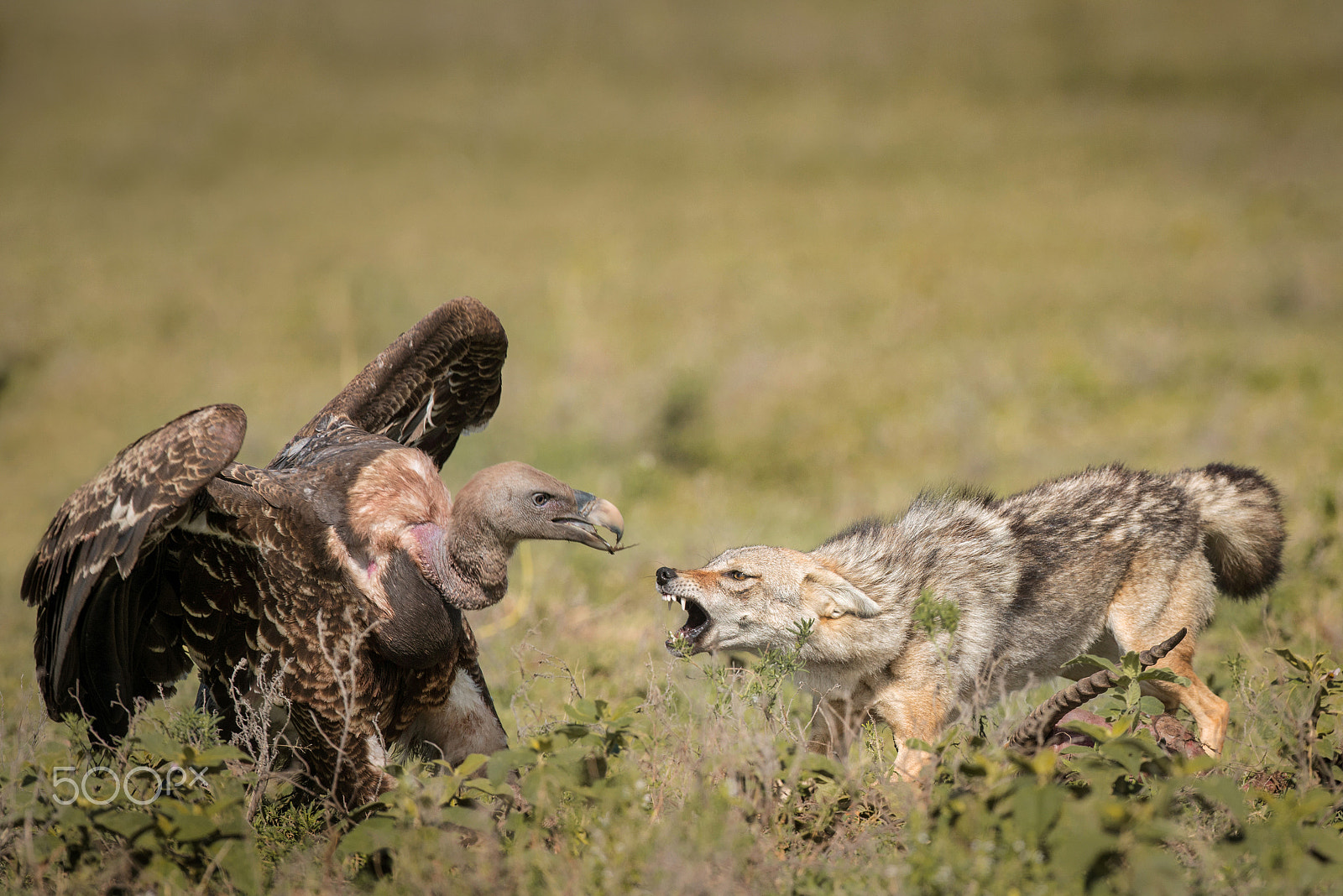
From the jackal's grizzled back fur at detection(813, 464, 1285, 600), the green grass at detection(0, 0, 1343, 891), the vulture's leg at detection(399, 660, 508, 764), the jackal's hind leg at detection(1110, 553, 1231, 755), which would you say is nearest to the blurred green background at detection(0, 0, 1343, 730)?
the green grass at detection(0, 0, 1343, 891)

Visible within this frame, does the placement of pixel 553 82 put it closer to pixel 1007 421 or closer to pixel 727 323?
pixel 727 323

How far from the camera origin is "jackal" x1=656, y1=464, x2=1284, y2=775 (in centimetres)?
494

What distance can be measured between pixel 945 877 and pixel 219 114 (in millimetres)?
33839

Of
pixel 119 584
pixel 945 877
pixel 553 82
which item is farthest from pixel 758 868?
pixel 553 82

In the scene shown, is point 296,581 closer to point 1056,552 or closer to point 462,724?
point 462,724

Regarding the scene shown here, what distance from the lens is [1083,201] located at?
963 inches

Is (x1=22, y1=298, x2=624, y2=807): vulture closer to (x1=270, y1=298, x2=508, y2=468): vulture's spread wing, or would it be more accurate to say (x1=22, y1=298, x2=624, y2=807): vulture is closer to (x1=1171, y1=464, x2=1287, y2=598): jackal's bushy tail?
(x1=270, y1=298, x2=508, y2=468): vulture's spread wing

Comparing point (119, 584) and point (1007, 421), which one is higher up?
point (1007, 421)

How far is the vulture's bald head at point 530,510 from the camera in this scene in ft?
14.1

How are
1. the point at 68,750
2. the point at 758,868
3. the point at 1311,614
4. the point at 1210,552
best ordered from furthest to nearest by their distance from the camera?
the point at 1311,614 → the point at 1210,552 → the point at 68,750 → the point at 758,868

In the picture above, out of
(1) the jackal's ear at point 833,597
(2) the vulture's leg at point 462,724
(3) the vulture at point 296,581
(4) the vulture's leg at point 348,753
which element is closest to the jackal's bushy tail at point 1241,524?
(1) the jackal's ear at point 833,597

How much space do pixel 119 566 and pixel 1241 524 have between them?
5.13 meters

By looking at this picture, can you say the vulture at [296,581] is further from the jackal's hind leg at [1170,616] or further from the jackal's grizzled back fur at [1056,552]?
the jackal's hind leg at [1170,616]

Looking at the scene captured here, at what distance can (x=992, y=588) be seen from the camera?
5.13 metres
